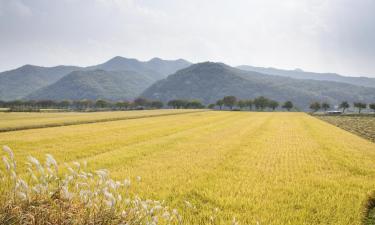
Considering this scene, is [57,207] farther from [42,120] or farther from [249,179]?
[42,120]

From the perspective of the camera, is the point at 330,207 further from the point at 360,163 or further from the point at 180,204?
the point at 360,163

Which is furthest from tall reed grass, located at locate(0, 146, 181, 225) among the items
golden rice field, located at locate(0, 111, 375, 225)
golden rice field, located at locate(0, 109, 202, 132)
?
golden rice field, located at locate(0, 109, 202, 132)

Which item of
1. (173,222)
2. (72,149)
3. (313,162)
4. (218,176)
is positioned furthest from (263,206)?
(72,149)

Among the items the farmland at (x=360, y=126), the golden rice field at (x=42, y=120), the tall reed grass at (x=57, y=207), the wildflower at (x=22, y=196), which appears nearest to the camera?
the wildflower at (x=22, y=196)

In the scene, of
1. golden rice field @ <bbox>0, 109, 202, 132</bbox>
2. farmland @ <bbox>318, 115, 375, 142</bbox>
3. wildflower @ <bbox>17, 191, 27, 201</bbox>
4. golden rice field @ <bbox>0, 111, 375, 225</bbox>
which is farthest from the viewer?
golden rice field @ <bbox>0, 109, 202, 132</bbox>

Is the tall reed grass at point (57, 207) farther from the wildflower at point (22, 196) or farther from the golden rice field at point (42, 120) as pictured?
the golden rice field at point (42, 120)

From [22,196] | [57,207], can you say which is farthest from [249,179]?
[22,196]

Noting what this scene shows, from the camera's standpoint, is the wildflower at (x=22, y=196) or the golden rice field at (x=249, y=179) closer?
the wildflower at (x=22, y=196)

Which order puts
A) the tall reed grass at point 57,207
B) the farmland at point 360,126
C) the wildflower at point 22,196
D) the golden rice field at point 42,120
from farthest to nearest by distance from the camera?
the golden rice field at point 42,120 < the farmland at point 360,126 < the tall reed grass at point 57,207 < the wildflower at point 22,196

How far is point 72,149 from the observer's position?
76.4 ft

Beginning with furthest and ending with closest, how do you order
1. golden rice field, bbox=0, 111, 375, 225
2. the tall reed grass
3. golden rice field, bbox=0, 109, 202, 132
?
golden rice field, bbox=0, 109, 202, 132 → golden rice field, bbox=0, 111, 375, 225 → the tall reed grass

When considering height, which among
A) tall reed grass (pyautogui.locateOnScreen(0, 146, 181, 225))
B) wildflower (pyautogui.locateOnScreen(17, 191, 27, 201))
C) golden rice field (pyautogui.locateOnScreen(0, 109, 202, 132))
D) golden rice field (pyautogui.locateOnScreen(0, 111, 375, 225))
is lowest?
golden rice field (pyautogui.locateOnScreen(0, 109, 202, 132))

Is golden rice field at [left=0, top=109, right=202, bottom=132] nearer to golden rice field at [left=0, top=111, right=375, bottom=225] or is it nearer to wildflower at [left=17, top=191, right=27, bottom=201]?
golden rice field at [left=0, top=111, right=375, bottom=225]

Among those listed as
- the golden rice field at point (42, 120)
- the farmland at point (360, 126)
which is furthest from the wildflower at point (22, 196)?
the golden rice field at point (42, 120)
